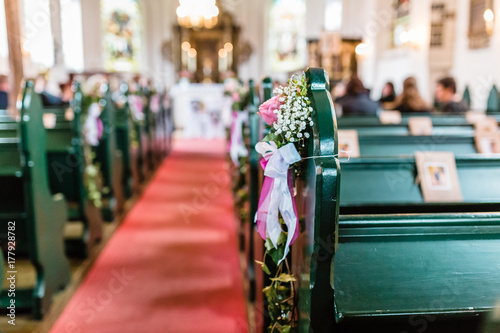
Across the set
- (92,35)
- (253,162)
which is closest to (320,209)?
(253,162)

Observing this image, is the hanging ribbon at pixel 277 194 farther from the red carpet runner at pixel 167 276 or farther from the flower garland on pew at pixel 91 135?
the flower garland on pew at pixel 91 135

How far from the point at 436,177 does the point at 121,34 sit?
12.8 m

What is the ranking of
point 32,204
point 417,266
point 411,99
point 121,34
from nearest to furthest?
point 417,266, point 32,204, point 411,99, point 121,34

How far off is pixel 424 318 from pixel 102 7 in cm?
1360

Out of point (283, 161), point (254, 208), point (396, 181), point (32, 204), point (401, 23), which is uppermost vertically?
point (401, 23)

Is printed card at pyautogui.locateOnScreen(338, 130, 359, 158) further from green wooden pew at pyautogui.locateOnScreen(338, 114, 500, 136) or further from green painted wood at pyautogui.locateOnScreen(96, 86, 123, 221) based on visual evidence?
green painted wood at pyautogui.locateOnScreen(96, 86, 123, 221)

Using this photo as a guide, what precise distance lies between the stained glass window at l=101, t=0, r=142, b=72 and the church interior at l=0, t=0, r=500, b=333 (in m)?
4.71

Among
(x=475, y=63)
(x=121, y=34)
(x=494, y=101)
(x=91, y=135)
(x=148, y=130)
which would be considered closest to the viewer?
(x=91, y=135)

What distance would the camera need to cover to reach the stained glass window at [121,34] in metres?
13.0

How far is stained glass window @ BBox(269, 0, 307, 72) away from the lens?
45.0ft

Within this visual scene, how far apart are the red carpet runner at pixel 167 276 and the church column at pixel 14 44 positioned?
1484 mm

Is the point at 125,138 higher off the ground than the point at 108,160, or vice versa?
the point at 125,138

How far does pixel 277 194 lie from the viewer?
4.48ft

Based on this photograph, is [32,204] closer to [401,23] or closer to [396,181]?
[396,181]
